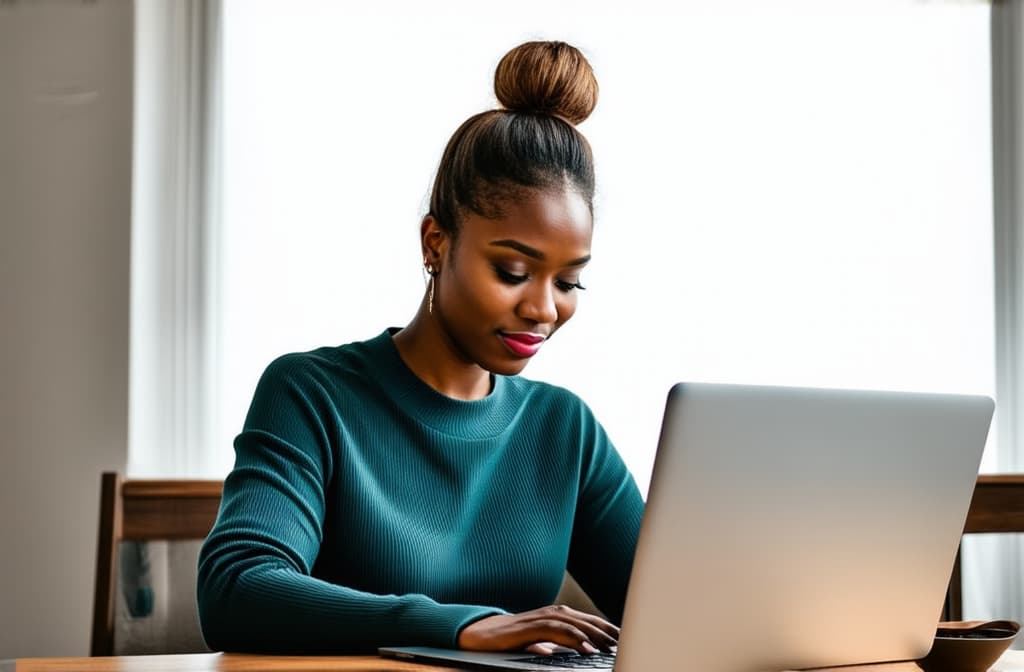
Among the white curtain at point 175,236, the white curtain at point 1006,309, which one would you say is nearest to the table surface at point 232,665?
the white curtain at point 175,236

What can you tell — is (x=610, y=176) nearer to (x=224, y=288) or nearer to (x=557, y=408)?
(x=224, y=288)

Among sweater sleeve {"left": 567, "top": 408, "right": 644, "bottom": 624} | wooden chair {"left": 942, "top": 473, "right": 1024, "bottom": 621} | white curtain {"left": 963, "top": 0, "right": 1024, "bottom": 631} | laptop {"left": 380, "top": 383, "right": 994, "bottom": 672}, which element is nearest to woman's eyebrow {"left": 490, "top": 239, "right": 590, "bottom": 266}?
sweater sleeve {"left": 567, "top": 408, "right": 644, "bottom": 624}

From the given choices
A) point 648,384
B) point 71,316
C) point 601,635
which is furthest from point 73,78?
point 601,635

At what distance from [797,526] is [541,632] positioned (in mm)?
224

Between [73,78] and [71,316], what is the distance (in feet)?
1.56

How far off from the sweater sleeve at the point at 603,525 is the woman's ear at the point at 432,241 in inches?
12.2

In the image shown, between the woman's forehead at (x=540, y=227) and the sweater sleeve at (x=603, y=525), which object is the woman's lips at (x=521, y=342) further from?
the sweater sleeve at (x=603, y=525)

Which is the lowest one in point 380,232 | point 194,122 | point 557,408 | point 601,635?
point 601,635

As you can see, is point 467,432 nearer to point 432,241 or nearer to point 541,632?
point 432,241

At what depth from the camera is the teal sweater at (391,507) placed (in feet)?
3.52

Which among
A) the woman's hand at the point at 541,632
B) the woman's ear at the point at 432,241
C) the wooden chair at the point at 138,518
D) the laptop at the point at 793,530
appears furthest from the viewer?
the wooden chair at the point at 138,518

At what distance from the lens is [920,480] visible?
0.92 m

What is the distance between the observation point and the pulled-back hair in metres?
1.31

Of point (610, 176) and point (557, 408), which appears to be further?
point (610, 176)
